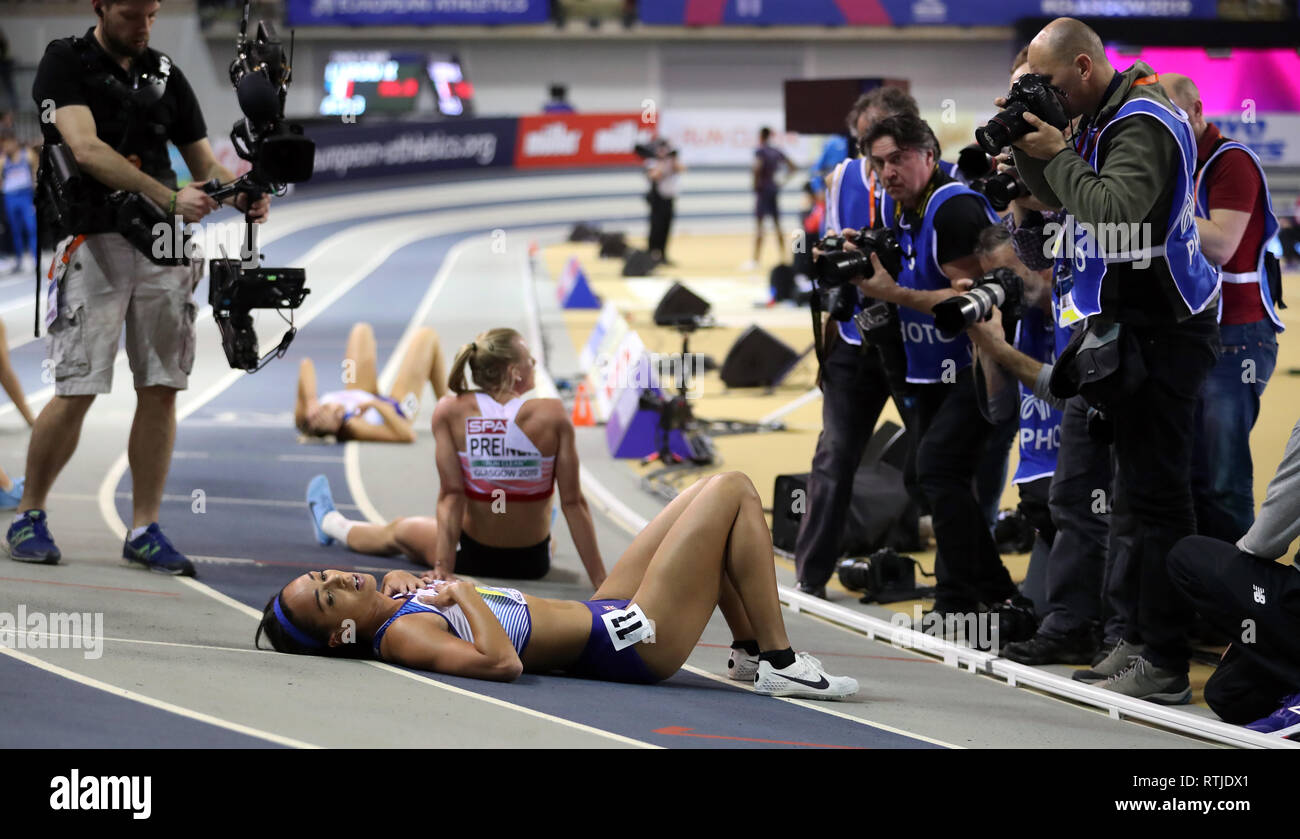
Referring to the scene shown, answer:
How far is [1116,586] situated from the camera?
187 inches

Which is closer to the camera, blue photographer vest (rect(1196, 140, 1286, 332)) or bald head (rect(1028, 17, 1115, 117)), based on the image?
bald head (rect(1028, 17, 1115, 117))

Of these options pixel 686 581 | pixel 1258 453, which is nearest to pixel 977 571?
pixel 686 581

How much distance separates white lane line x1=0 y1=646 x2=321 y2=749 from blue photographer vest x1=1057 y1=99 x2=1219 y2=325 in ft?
9.00

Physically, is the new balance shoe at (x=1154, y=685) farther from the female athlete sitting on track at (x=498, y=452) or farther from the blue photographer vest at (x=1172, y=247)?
the female athlete sitting on track at (x=498, y=452)

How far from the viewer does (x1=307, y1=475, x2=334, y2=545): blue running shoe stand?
6844 mm

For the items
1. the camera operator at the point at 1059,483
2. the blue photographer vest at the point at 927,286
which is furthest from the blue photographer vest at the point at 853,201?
the camera operator at the point at 1059,483

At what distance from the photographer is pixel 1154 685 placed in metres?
4.65

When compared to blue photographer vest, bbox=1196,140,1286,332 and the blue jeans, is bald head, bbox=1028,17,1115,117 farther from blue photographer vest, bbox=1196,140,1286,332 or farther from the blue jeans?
the blue jeans

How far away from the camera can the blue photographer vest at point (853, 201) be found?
5938 mm

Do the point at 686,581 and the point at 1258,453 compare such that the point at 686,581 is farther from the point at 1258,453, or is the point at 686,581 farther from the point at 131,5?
the point at 1258,453

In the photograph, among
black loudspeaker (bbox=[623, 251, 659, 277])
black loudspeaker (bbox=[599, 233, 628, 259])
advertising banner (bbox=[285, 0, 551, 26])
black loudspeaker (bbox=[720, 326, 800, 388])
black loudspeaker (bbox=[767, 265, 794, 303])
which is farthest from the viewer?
advertising banner (bbox=[285, 0, 551, 26])

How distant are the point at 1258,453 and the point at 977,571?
12.5 feet

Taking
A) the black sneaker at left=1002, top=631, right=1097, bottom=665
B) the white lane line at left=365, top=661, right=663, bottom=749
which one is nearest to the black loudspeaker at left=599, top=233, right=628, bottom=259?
the black sneaker at left=1002, top=631, right=1097, bottom=665

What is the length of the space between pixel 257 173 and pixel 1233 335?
3593 mm
